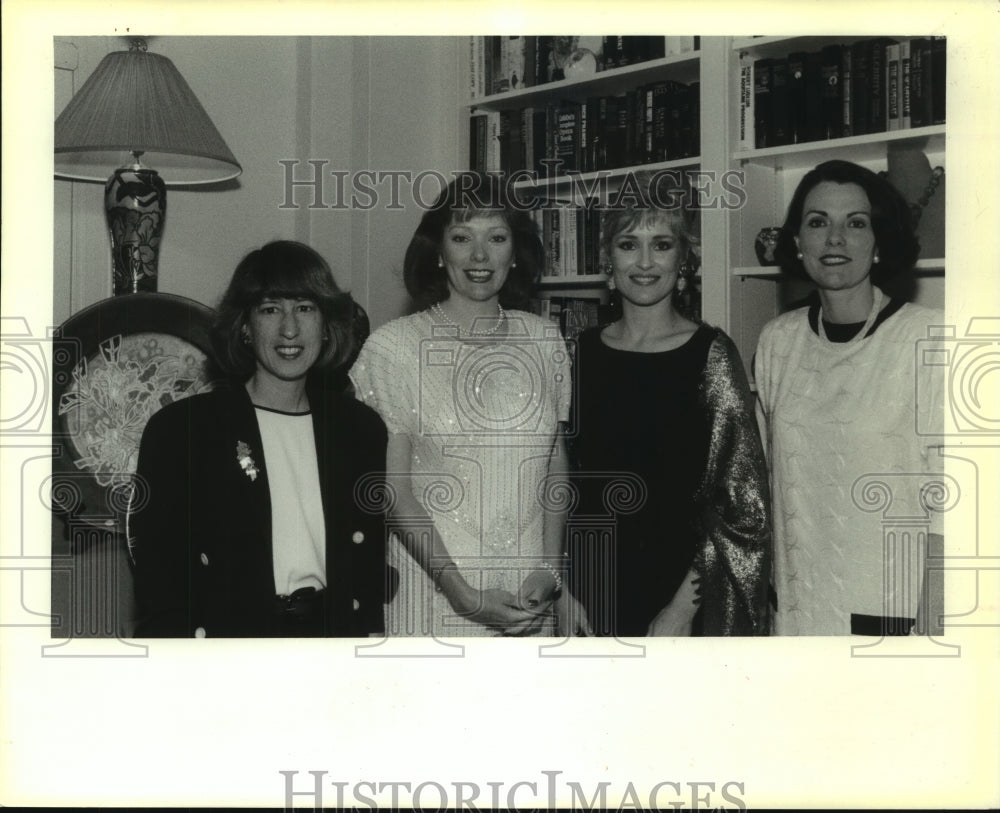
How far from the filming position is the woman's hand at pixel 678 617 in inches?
93.7

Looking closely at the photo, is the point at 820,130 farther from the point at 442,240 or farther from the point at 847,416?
the point at 442,240

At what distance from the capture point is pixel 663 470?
2371 mm

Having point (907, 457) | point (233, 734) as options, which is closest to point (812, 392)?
point (907, 457)

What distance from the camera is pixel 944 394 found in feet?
7.78

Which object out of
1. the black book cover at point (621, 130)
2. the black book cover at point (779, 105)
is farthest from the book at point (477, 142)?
the black book cover at point (779, 105)

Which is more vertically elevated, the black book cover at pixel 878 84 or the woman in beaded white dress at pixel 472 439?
the black book cover at pixel 878 84

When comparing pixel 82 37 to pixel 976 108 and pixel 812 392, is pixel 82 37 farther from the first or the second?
pixel 976 108

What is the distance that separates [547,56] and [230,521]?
116cm

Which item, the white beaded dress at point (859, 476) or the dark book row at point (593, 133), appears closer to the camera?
the white beaded dress at point (859, 476)

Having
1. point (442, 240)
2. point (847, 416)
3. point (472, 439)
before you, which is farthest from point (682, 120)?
point (472, 439)

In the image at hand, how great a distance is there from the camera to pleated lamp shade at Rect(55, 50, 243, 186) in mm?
2389

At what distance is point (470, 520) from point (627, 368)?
Result: 1.40ft

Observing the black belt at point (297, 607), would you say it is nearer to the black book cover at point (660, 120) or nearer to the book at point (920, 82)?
the black book cover at point (660, 120)

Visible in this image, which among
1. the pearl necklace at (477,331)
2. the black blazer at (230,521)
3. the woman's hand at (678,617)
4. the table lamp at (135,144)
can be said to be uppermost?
the table lamp at (135,144)
